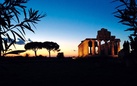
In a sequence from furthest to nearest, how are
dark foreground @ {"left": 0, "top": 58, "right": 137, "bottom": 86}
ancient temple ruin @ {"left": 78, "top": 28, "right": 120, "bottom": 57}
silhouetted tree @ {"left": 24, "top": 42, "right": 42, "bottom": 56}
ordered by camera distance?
silhouetted tree @ {"left": 24, "top": 42, "right": 42, "bottom": 56}
ancient temple ruin @ {"left": 78, "top": 28, "right": 120, "bottom": 57}
dark foreground @ {"left": 0, "top": 58, "right": 137, "bottom": 86}

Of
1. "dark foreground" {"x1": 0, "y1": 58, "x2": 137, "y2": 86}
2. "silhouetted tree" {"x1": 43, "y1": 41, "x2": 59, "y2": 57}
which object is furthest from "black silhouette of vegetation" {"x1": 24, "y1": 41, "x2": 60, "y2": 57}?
"dark foreground" {"x1": 0, "y1": 58, "x2": 137, "y2": 86}

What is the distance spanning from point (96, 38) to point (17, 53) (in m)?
55.9

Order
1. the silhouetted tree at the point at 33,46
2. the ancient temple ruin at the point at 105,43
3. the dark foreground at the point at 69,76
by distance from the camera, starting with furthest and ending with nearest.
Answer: the silhouetted tree at the point at 33,46
the ancient temple ruin at the point at 105,43
the dark foreground at the point at 69,76

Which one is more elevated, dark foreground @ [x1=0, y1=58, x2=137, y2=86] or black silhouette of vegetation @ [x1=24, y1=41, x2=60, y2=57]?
black silhouette of vegetation @ [x1=24, y1=41, x2=60, y2=57]

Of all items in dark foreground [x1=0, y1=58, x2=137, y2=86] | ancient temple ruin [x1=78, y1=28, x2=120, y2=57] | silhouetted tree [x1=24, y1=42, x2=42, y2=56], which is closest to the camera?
dark foreground [x1=0, y1=58, x2=137, y2=86]

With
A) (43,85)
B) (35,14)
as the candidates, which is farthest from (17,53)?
(43,85)

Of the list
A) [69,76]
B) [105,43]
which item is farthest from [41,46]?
[69,76]

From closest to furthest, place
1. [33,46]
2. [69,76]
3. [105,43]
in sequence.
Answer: [69,76] → [105,43] → [33,46]

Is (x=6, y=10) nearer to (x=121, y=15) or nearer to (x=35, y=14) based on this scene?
(x=35, y=14)

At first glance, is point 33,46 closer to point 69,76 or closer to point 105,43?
point 105,43

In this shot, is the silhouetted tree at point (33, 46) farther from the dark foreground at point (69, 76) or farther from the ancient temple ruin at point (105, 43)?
the dark foreground at point (69, 76)

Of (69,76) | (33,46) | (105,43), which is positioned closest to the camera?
(69,76)

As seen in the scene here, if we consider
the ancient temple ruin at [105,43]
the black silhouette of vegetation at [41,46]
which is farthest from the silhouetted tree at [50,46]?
the ancient temple ruin at [105,43]

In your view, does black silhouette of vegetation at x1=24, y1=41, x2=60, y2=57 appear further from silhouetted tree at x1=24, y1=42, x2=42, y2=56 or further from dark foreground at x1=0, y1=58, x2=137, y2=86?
dark foreground at x1=0, y1=58, x2=137, y2=86
